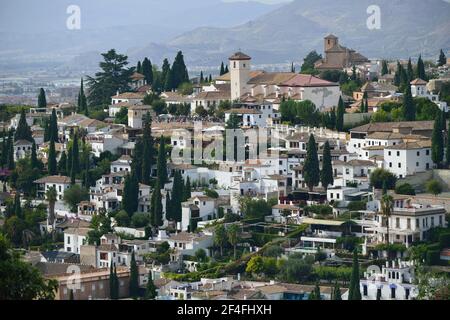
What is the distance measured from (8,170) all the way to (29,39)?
5888 millimetres

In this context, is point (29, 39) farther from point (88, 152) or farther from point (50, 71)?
point (88, 152)

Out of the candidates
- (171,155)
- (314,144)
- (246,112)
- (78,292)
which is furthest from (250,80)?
(78,292)

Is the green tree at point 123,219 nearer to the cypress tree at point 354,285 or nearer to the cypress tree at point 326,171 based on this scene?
the cypress tree at point 326,171

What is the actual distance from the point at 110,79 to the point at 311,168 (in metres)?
9.49

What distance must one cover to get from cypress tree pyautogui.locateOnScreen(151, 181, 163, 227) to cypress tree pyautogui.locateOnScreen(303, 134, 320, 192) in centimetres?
210

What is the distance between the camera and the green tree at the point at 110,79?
30.9 metres

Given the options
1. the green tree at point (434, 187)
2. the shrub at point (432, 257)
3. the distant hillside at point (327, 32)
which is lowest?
the shrub at point (432, 257)

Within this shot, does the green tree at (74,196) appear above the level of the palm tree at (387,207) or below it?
below

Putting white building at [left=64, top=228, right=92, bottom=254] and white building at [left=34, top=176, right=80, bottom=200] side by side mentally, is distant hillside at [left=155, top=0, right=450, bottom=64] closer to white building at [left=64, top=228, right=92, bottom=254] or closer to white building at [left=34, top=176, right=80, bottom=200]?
white building at [left=34, top=176, right=80, bottom=200]

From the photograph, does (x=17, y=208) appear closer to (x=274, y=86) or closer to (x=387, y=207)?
(x=387, y=207)

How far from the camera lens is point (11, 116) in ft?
99.8

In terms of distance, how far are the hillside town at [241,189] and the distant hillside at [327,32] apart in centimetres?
110

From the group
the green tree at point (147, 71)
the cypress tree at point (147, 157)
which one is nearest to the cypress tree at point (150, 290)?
the cypress tree at point (147, 157)

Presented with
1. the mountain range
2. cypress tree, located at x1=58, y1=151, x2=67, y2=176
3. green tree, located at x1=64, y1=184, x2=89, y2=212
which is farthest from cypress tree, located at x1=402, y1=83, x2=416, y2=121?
cypress tree, located at x1=58, y1=151, x2=67, y2=176
